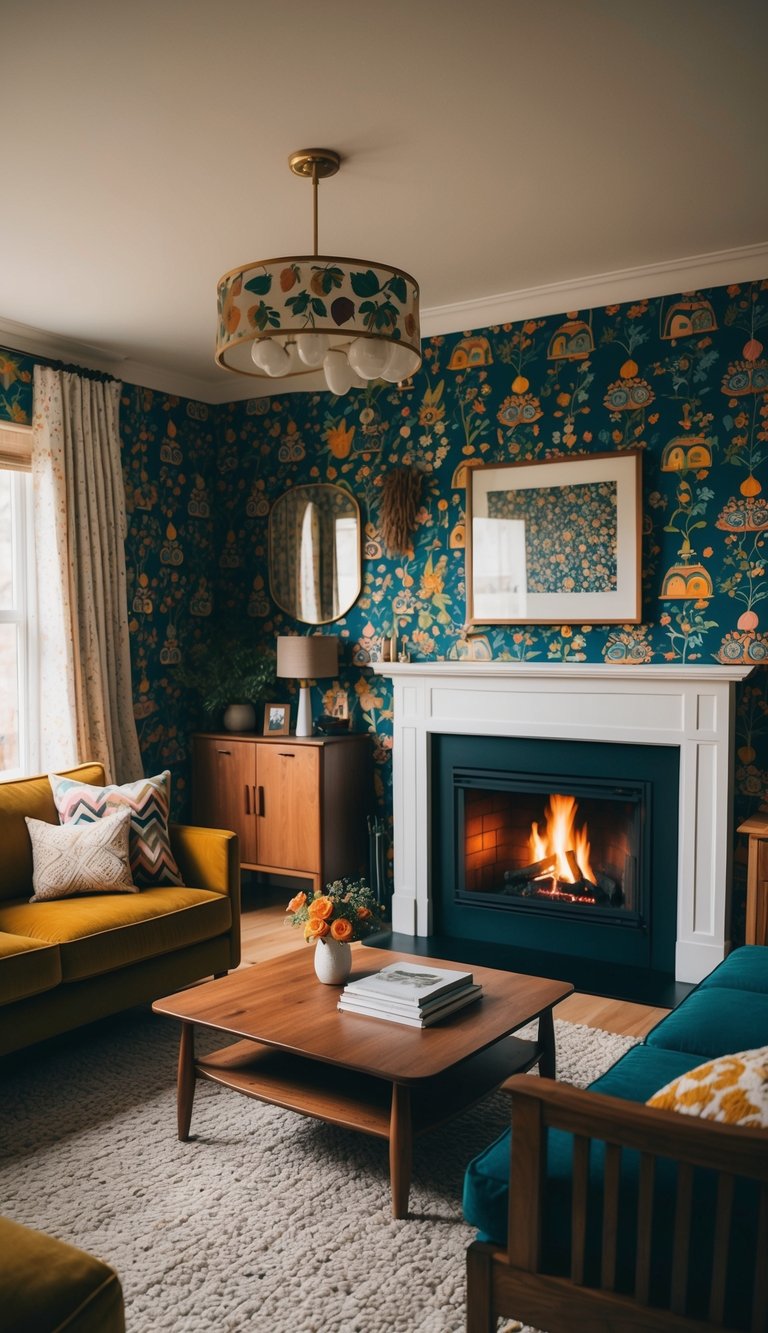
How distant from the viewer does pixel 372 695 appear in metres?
5.03

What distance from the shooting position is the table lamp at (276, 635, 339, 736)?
480cm

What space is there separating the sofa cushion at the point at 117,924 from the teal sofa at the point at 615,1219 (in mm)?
1792

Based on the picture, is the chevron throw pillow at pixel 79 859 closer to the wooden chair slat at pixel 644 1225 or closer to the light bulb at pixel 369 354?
the light bulb at pixel 369 354

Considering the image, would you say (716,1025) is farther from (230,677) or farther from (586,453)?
(230,677)

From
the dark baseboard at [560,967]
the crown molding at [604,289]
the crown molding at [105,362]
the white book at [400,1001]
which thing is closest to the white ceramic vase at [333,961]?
the white book at [400,1001]

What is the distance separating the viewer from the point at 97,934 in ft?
10.5

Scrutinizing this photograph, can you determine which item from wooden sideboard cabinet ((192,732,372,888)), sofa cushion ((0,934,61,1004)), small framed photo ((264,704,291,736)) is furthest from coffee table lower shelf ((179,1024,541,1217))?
small framed photo ((264,704,291,736))

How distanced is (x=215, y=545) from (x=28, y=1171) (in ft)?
12.1

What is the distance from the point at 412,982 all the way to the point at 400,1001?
4.5 inches

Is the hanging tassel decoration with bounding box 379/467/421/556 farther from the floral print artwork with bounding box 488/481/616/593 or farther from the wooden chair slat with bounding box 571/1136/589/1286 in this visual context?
the wooden chair slat with bounding box 571/1136/589/1286

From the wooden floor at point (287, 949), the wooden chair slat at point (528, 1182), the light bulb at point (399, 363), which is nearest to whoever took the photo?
the wooden chair slat at point (528, 1182)

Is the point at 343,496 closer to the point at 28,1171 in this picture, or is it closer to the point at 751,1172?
the point at 28,1171

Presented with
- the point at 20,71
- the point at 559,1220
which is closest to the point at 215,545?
the point at 20,71

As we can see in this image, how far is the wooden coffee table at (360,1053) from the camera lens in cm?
231
